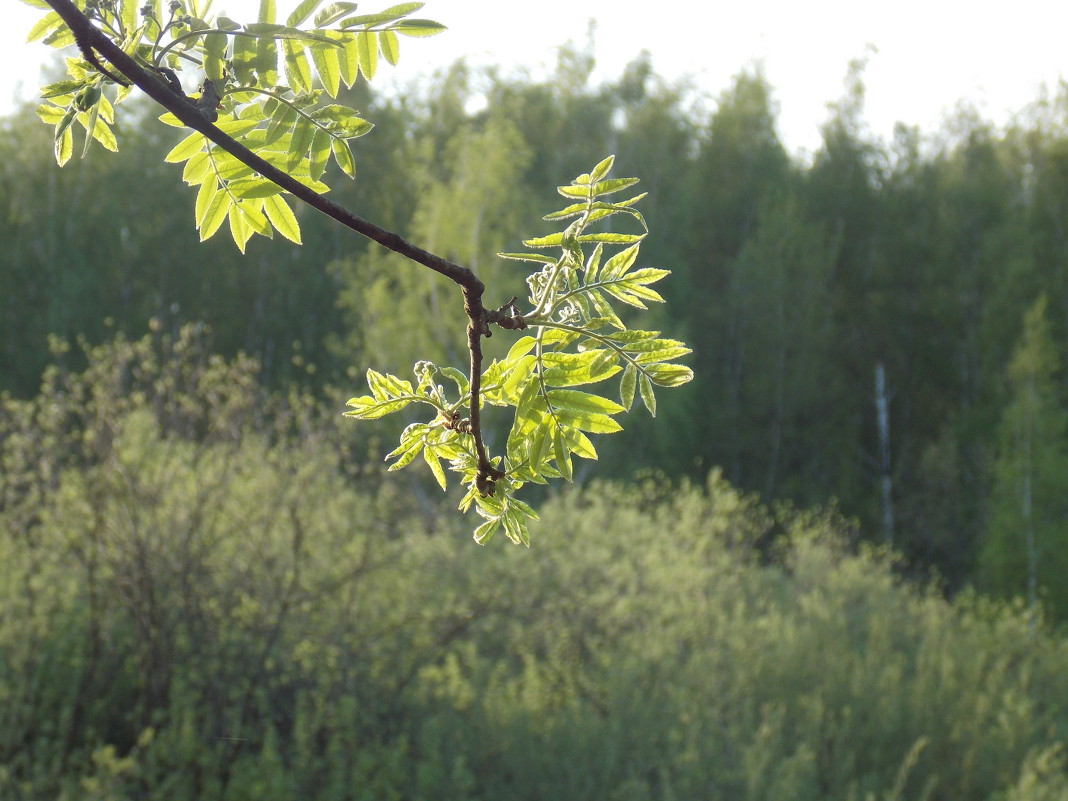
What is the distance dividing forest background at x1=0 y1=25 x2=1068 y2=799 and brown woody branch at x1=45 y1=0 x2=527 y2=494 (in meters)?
3.77

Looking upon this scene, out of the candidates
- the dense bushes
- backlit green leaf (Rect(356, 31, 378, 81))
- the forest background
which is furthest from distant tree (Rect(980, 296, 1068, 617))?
backlit green leaf (Rect(356, 31, 378, 81))

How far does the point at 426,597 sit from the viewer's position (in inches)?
A: 221

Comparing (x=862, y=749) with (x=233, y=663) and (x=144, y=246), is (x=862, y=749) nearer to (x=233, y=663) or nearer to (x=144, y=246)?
(x=233, y=663)

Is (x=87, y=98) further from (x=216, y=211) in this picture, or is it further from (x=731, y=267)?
(x=731, y=267)

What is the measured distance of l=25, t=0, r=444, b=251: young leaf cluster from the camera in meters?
0.55

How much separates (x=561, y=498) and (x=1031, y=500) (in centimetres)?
743

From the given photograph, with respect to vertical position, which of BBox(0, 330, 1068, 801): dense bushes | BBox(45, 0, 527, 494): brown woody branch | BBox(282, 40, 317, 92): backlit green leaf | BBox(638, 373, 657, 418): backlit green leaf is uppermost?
BBox(282, 40, 317, 92): backlit green leaf

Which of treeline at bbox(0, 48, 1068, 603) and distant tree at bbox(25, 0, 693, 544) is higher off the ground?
treeline at bbox(0, 48, 1068, 603)

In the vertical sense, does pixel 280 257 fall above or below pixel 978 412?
above

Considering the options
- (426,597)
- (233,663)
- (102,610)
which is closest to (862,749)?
(426,597)

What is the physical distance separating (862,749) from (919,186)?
1683cm

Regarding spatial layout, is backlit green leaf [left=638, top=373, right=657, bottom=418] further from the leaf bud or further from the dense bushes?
the dense bushes

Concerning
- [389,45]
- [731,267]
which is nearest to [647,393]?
[389,45]

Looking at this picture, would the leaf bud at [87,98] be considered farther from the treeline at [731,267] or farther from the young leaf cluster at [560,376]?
the treeline at [731,267]
